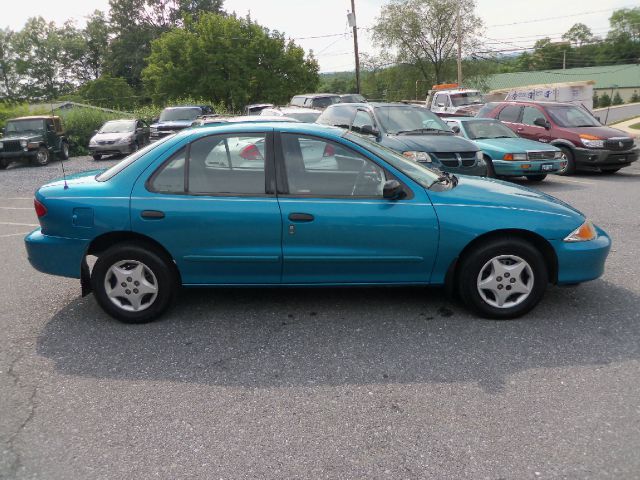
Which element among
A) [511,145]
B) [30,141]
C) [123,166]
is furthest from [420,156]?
[30,141]

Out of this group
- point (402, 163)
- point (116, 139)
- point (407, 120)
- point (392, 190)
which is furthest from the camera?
point (116, 139)

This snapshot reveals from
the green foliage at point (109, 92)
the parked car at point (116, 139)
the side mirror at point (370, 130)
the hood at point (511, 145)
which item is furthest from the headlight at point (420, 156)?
the green foliage at point (109, 92)

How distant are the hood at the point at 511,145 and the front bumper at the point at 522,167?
0.25m

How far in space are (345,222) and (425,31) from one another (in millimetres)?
52180

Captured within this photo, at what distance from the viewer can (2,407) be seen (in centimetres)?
338

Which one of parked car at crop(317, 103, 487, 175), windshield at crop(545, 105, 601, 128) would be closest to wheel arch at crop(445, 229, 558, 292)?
parked car at crop(317, 103, 487, 175)

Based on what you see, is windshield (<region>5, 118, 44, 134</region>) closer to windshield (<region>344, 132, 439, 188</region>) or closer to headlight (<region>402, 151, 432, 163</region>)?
headlight (<region>402, 151, 432, 163</region>)

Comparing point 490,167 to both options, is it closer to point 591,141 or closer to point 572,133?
point 572,133

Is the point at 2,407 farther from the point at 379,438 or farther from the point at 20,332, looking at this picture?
the point at 379,438

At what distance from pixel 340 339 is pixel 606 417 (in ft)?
5.98

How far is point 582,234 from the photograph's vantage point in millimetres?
4516

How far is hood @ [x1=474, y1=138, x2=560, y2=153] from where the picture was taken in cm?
1177

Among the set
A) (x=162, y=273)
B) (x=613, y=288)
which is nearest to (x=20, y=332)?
(x=162, y=273)

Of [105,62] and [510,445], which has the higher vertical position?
[105,62]
